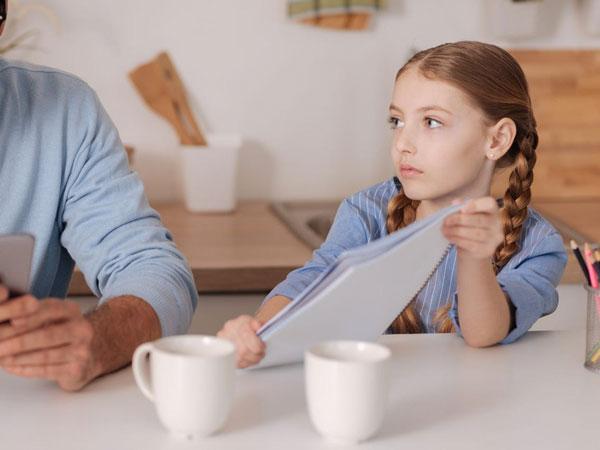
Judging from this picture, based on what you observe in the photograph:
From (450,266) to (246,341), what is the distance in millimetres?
613

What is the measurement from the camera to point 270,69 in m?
2.80

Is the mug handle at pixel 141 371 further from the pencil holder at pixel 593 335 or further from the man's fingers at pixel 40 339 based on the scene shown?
the pencil holder at pixel 593 335

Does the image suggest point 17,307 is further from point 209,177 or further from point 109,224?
point 209,177

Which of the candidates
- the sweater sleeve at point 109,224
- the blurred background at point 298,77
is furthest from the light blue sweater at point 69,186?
the blurred background at point 298,77

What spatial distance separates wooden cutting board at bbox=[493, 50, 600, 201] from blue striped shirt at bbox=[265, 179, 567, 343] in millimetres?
1076

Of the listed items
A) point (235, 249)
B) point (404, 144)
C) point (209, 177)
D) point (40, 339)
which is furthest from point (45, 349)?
point (209, 177)

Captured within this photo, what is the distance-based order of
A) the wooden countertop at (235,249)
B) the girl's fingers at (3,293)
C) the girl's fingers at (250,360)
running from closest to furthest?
the girl's fingers at (3,293), the girl's fingers at (250,360), the wooden countertop at (235,249)

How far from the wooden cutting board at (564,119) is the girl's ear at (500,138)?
3.72 ft

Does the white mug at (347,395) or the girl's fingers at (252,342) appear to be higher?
the white mug at (347,395)

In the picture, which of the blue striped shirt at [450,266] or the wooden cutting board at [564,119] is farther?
the wooden cutting board at [564,119]

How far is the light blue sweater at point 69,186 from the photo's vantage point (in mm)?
1641

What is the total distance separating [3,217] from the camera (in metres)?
1.68

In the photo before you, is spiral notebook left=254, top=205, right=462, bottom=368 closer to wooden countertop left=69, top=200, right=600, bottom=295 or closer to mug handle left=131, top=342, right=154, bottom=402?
mug handle left=131, top=342, right=154, bottom=402

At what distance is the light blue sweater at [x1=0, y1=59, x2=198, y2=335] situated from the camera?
64.6 inches
